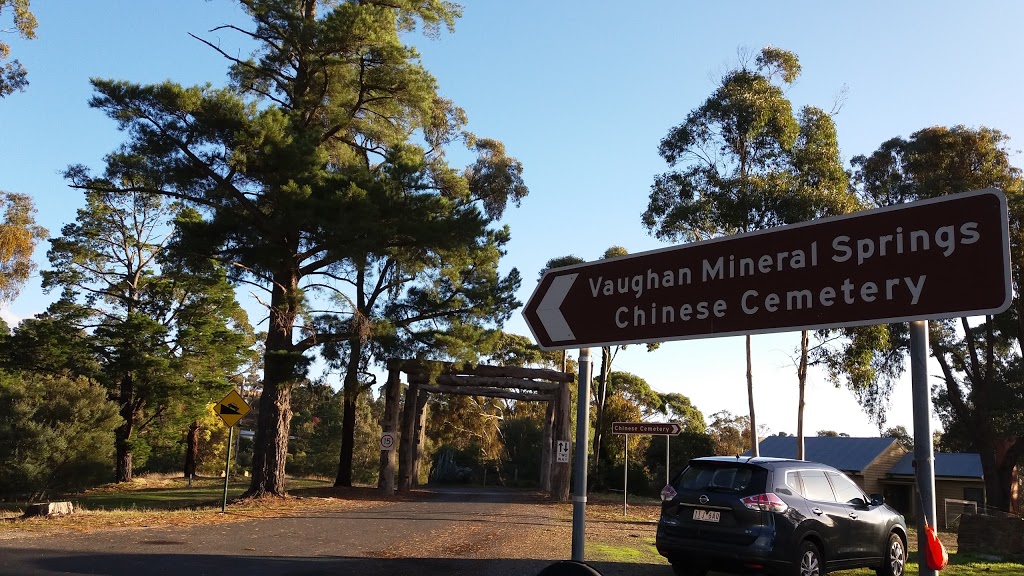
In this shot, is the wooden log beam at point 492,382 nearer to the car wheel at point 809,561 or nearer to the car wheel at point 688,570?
the car wheel at point 688,570

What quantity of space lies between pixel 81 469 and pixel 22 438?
8.96ft

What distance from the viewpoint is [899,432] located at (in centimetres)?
7469

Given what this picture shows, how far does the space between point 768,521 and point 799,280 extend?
559 cm

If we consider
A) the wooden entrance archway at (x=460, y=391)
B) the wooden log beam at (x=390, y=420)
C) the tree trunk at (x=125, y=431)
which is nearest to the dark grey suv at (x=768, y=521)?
the wooden entrance archway at (x=460, y=391)

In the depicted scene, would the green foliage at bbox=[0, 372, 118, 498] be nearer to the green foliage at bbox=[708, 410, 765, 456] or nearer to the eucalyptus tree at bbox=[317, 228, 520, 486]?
the eucalyptus tree at bbox=[317, 228, 520, 486]

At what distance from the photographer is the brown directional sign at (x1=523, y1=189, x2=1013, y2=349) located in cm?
291

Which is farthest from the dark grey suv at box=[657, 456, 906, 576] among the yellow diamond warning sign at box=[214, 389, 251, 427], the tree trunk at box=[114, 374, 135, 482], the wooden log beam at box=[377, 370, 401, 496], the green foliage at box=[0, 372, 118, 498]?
the tree trunk at box=[114, 374, 135, 482]

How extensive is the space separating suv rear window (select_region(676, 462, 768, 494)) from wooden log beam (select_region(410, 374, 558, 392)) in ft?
65.9

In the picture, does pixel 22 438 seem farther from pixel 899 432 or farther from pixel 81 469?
pixel 899 432

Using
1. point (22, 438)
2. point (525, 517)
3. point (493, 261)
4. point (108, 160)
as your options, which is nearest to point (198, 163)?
point (108, 160)

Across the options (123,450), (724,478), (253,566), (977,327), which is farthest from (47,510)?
(977,327)

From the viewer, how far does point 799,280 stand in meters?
3.43

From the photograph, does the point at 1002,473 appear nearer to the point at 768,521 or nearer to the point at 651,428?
the point at 651,428

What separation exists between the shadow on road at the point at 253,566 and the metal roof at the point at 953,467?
Result: 121ft
